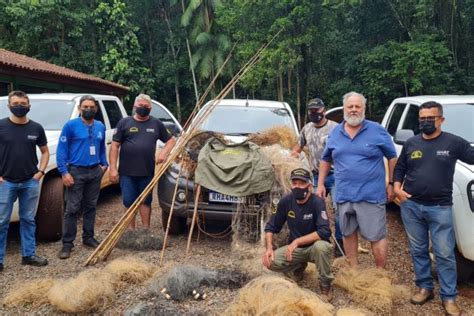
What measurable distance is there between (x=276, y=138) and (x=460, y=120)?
2198 mm

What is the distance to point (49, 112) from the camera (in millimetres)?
6676

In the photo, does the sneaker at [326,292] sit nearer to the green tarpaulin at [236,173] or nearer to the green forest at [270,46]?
the green tarpaulin at [236,173]

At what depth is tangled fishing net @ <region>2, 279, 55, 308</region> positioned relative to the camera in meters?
3.73

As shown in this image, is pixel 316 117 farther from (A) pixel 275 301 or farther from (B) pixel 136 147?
(A) pixel 275 301

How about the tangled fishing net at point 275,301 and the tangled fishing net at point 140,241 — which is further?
the tangled fishing net at point 140,241

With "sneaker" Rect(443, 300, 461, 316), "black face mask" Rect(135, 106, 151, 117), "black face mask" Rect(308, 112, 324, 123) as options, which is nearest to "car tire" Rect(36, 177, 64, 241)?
"black face mask" Rect(135, 106, 151, 117)

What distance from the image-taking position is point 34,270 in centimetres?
471

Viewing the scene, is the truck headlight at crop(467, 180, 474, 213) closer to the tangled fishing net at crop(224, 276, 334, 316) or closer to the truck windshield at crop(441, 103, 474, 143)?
the truck windshield at crop(441, 103, 474, 143)

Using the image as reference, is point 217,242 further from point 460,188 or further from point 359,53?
point 359,53

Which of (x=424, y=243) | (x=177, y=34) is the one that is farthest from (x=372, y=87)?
(x=424, y=243)

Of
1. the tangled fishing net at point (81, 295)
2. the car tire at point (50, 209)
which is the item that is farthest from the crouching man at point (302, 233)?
the car tire at point (50, 209)

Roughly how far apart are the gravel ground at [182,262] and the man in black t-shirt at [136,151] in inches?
30.9

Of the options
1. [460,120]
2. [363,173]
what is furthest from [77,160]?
[460,120]

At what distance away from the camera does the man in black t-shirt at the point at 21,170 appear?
459 cm
